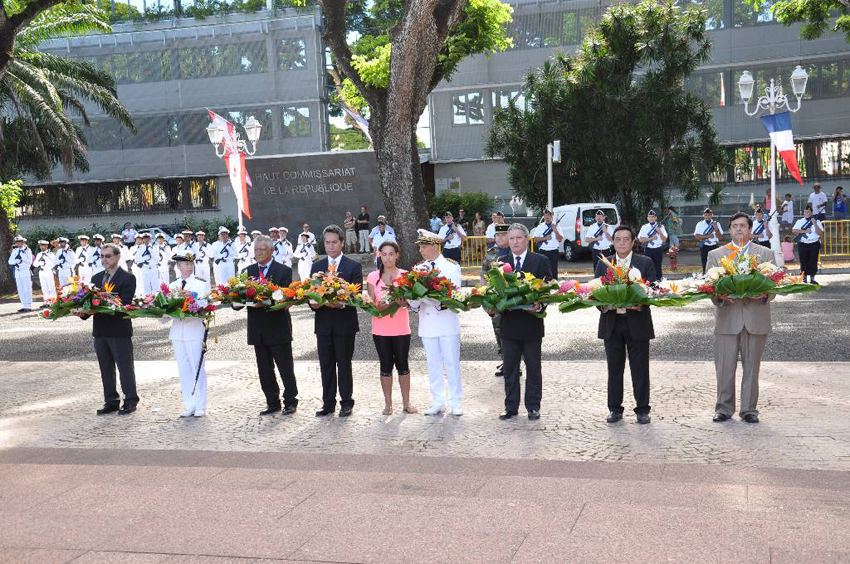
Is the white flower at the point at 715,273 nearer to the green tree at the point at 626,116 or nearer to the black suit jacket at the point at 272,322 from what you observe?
the black suit jacket at the point at 272,322

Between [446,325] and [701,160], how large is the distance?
23195 mm

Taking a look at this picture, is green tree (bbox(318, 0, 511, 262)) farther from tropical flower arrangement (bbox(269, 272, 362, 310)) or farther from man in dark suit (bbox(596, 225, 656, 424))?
man in dark suit (bbox(596, 225, 656, 424))

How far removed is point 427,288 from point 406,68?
45.9 feet

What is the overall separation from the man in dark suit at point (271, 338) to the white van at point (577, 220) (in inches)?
800

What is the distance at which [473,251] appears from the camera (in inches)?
1112

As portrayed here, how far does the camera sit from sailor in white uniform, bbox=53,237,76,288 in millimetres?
26188

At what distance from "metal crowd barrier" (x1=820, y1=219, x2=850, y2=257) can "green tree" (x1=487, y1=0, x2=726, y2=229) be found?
5.76 metres

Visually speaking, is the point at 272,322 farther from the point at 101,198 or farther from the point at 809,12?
the point at 101,198

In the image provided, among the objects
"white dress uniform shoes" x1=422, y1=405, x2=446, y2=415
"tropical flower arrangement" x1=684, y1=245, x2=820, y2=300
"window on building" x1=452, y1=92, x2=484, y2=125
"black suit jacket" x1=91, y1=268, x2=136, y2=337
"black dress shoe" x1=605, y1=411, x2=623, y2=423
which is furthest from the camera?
"window on building" x1=452, y1=92, x2=484, y2=125

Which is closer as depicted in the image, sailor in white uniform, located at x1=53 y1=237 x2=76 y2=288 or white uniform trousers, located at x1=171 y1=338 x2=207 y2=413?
white uniform trousers, located at x1=171 y1=338 x2=207 y2=413

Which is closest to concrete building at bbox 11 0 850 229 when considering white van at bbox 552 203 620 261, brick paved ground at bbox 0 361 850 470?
white van at bbox 552 203 620 261

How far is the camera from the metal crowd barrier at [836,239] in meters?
25.3

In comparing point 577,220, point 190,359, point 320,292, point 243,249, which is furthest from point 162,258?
point 320,292

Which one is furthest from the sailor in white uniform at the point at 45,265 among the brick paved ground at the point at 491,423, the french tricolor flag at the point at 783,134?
the french tricolor flag at the point at 783,134
